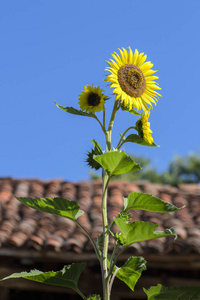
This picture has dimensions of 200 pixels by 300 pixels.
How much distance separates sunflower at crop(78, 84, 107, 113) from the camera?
1.88 meters

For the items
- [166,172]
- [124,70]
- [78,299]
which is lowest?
[78,299]

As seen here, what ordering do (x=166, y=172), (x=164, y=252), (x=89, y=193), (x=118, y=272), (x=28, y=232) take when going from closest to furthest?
(x=118, y=272) → (x=164, y=252) → (x=28, y=232) → (x=89, y=193) → (x=166, y=172)

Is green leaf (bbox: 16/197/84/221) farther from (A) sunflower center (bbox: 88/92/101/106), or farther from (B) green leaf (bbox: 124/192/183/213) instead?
(A) sunflower center (bbox: 88/92/101/106)

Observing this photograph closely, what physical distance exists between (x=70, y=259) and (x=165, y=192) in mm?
2316

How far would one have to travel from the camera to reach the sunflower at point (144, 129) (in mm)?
1813

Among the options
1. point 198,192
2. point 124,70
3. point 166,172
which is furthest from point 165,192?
point 166,172

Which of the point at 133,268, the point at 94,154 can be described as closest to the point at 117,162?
the point at 94,154

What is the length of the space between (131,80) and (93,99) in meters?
0.14

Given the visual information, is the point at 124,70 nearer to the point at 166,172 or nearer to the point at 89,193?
the point at 89,193

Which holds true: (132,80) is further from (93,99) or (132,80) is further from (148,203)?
(148,203)

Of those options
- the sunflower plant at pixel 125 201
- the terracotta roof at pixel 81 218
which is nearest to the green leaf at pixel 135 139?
the sunflower plant at pixel 125 201

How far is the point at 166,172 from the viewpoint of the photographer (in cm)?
2566

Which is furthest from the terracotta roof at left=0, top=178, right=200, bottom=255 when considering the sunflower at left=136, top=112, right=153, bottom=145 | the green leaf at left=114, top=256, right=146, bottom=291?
the sunflower at left=136, top=112, right=153, bottom=145

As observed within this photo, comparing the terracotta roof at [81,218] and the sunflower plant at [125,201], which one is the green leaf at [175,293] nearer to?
the sunflower plant at [125,201]
